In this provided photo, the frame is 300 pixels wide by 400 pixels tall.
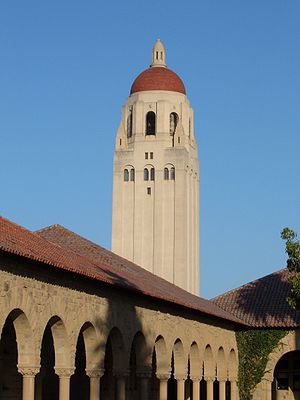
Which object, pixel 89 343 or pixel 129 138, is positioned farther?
pixel 129 138

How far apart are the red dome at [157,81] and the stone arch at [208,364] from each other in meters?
65.3

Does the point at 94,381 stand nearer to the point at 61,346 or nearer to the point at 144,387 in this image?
the point at 61,346

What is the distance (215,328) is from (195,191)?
65152 millimetres

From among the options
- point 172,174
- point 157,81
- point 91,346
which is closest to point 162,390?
point 91,346

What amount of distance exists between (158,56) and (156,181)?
15.2 meters

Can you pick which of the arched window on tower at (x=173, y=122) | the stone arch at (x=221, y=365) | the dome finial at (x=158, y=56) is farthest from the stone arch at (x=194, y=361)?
the dome finial at (x=158, y=56)

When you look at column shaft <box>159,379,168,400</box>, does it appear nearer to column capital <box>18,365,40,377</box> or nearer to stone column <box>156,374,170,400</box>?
stone column <box>156,374,170,400</box>

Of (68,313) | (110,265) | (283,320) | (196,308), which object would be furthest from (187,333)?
(68,313)

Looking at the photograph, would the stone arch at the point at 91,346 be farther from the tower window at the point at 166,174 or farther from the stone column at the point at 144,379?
the tower window at the point at 166,174

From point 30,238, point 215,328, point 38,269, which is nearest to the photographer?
point 38,269

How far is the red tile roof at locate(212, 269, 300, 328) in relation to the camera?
145ft

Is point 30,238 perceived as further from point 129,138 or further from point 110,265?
point 129,138

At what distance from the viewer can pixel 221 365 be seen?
42.3m

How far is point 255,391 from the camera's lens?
145 feet
